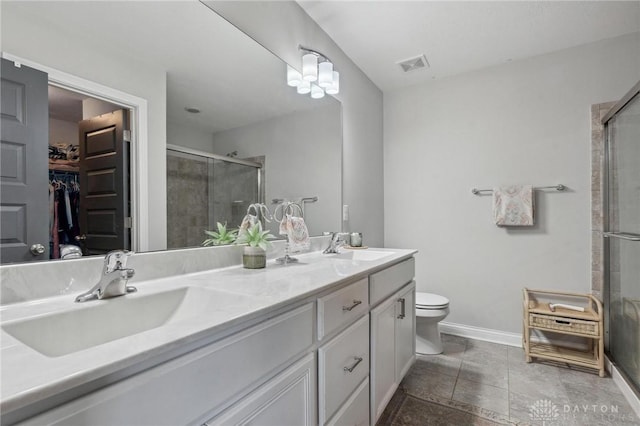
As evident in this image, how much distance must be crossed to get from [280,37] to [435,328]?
227 cm

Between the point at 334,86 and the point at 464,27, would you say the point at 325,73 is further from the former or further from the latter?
the point at 464,27

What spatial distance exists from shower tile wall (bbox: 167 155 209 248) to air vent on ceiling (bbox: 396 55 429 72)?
2.00 m

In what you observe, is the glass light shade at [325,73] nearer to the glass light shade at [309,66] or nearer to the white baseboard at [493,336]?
the glass light shade at [309,66]

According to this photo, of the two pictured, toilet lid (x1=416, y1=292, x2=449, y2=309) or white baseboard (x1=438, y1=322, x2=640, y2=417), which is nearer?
white baseboard (x1=438, y1=322, x2=640, y2=417)

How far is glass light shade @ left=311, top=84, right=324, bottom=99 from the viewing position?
200cm

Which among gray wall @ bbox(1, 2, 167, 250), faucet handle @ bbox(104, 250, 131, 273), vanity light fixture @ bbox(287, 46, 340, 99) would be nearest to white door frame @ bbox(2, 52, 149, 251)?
gray wall @ bbox(1, 2, 167, 250)

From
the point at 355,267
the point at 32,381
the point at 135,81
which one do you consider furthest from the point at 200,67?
the point at 32,381

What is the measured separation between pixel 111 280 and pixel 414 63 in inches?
103

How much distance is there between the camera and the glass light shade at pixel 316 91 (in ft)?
6.55

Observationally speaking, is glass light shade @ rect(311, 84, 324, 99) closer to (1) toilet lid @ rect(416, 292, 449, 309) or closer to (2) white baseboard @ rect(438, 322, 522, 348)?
(1) toilet lid @ rect(416, 292, 449, 309)

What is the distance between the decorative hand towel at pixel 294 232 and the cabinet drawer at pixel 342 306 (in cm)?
43

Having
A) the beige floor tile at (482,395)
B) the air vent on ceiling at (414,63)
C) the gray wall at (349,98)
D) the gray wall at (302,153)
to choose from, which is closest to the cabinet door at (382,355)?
the beige floor tile at (482,395)

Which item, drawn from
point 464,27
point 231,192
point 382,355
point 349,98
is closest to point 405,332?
point 382,355

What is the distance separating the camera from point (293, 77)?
182 cm
